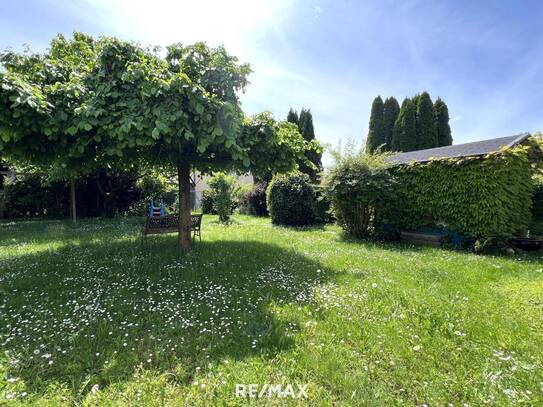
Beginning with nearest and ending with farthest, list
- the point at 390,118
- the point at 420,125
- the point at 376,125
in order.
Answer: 1. the point at 420,125
2. the point at 390,118
3. the point at 376,125

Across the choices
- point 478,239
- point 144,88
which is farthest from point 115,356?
point 478,239

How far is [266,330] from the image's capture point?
3002mm

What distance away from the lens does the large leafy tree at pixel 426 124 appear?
2101 centimetres

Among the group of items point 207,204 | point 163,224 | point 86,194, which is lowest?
point 163,224

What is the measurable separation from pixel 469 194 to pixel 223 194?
9945mm

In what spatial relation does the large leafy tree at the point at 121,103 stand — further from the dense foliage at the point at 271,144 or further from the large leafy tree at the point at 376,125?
the large leafy tree at the point at 376,125

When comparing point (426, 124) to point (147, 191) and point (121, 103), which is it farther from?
point (121, 103)

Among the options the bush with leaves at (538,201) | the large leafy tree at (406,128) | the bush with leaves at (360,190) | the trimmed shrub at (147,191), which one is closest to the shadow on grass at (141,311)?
the bush with leaves at (360,190)

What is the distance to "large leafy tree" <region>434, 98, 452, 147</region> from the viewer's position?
21641 millimetres

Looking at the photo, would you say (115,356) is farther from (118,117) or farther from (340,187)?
(340,187)

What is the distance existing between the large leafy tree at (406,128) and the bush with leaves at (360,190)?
48.7 ft

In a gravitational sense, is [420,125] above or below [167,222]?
above

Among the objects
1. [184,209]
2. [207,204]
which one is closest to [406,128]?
[207,204]

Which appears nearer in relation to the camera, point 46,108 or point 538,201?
point 46,108
